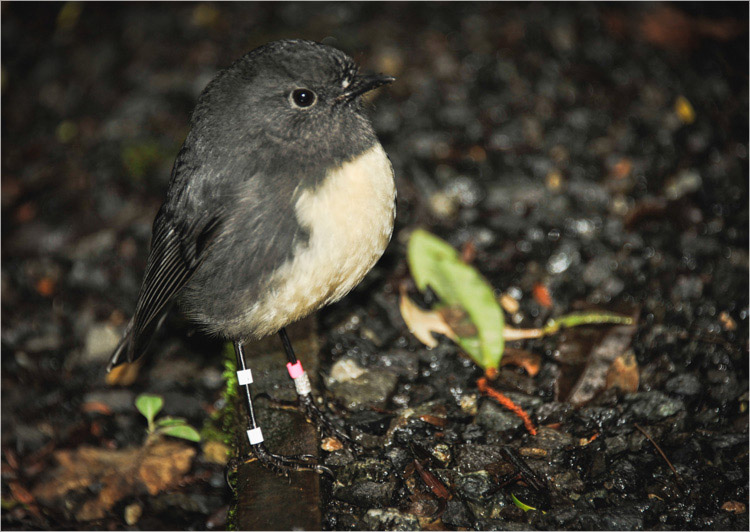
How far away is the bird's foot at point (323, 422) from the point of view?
327 centimetres

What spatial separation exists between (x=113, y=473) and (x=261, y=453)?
1.03 metres

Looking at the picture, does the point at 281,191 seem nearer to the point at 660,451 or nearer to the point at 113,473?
the point at 113,473

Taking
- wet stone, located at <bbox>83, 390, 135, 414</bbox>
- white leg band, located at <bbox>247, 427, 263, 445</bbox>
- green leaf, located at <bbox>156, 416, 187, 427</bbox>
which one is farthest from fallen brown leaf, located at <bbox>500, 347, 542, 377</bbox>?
wet stone, located at <bbox>83, 390, 135, 414</bbox>

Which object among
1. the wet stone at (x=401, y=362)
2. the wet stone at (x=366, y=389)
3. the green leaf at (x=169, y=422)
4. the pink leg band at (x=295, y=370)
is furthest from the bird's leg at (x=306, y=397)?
the green leaf at (x=169, y=422)

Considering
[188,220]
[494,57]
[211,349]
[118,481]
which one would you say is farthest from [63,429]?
[494,57]

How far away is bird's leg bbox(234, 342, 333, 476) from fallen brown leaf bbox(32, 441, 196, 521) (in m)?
0.66

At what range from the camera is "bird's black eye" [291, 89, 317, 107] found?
9.66ft

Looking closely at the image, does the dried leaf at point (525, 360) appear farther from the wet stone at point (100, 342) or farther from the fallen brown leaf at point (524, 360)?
the wet stone at point (100, 342)

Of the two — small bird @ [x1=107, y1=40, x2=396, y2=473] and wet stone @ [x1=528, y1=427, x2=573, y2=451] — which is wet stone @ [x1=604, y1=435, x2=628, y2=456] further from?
small bird @ [x1=107, y1=40, x2=396, y2=473]

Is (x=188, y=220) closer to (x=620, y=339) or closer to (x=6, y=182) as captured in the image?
(x=620, y=339)

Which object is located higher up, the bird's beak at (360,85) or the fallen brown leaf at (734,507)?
the bird's beak at (360,85)

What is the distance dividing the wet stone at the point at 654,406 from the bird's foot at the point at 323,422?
138 cm

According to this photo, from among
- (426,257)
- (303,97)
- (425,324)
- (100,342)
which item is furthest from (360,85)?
(100,342)

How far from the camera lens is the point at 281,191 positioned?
A: 2.85 metres
